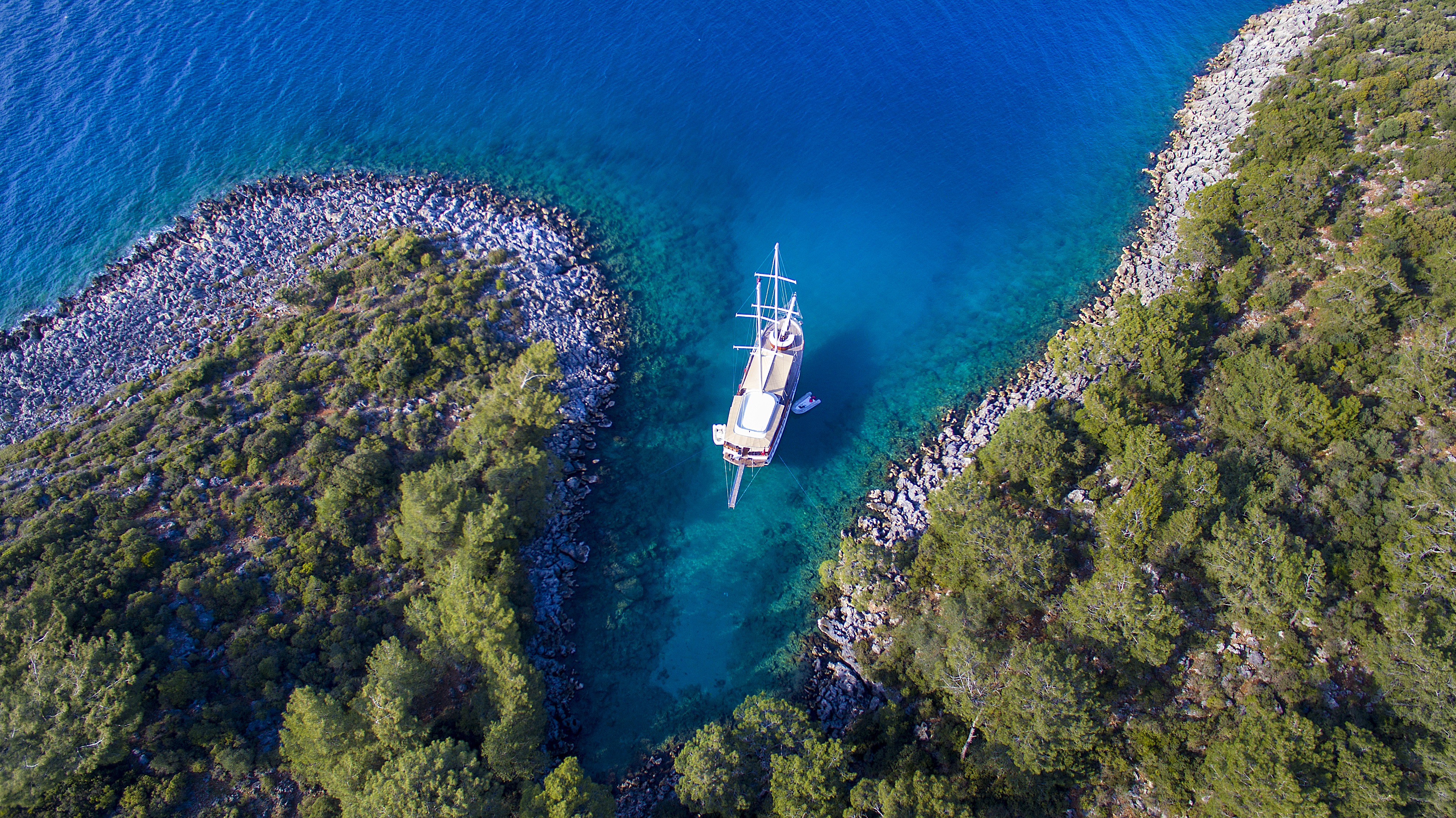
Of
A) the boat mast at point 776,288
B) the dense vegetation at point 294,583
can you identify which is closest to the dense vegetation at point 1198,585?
the dense vegetation at point 294,583

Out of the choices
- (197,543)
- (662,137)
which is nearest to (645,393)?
(197,543)

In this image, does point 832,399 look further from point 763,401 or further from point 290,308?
point 290,308

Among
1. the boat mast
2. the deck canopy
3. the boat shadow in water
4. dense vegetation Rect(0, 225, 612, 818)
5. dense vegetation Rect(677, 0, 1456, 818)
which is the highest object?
dense vegetation Rect(0, 225, 612, 818)

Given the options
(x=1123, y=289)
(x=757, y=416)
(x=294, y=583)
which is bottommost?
(x=1123, y=289)

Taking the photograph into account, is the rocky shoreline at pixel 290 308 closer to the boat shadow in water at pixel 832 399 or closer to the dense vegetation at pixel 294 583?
the dense vegetation at pixel 294 583

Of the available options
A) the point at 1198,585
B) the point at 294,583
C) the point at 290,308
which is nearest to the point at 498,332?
the point at 290,308

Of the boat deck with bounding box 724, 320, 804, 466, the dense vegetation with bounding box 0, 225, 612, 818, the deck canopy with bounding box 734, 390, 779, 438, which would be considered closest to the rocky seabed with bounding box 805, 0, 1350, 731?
the boat deck with bounding box 724, 320, 804, 466

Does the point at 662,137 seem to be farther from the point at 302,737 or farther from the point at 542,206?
the point at 302,737

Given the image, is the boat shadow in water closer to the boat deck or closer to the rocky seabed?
the boat deck
